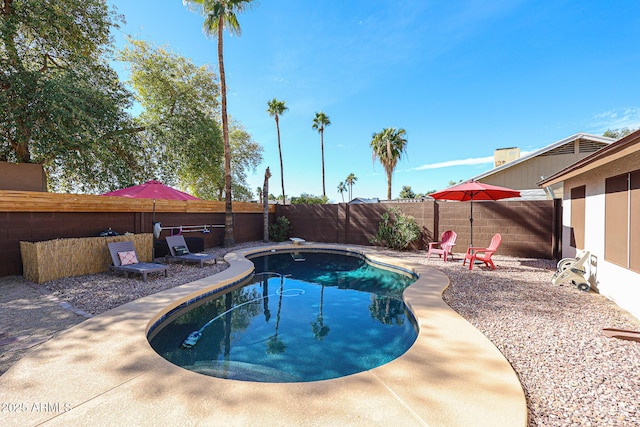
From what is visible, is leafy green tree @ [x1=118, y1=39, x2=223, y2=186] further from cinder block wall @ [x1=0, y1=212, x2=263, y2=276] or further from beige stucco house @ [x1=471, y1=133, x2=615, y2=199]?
beige stucco house @ [x1=471, y1=133, x2=615, y2=199]

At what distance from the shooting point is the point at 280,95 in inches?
894

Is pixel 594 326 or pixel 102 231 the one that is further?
pixel 102 231

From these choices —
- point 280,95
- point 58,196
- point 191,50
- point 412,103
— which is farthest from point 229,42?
point 280,95

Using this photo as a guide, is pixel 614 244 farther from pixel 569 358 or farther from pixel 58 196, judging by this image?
pixel 58 196

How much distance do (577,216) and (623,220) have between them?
2.59 meters

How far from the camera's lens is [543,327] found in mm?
3533

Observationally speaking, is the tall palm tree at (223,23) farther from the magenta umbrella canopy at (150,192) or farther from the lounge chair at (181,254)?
the magenta umbrella canopy at (150,192)

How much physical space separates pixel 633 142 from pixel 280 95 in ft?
74.7

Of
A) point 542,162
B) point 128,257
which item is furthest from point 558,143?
point 128,257

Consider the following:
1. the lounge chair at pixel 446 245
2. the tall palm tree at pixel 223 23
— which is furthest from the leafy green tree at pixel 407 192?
the tall palm tree at pixel 223 23

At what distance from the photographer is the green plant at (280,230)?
1344cm

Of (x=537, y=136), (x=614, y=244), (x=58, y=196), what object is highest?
(x=537, y=136)

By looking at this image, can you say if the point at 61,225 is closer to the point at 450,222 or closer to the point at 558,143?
the point at 450,222

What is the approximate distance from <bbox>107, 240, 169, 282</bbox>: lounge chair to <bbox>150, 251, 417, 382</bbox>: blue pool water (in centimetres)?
176
